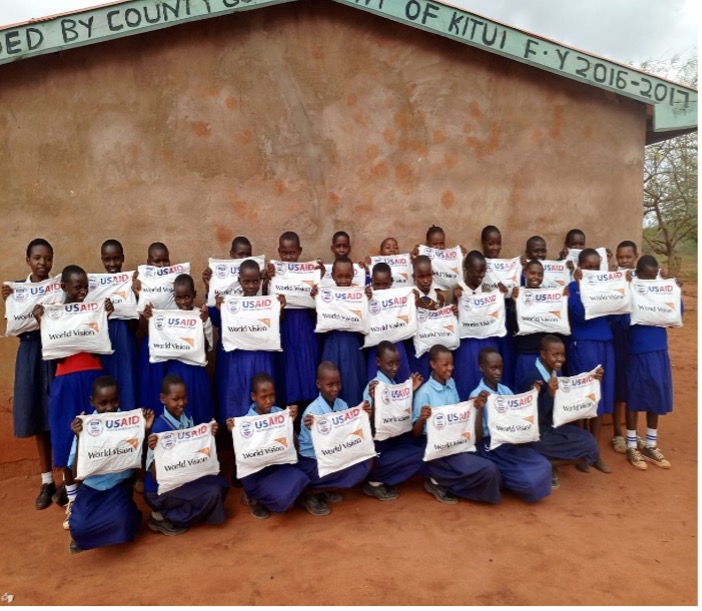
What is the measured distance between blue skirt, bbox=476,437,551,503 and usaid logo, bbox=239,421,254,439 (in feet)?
5.94

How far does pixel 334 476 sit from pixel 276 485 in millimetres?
436

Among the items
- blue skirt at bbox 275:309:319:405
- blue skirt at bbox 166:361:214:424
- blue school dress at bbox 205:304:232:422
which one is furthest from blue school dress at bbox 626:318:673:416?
blue skirt at bbox 166:361:214:424

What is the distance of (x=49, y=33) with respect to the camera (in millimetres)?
4316

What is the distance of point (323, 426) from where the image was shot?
362 centimetres

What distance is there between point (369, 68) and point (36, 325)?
3972 millimetres

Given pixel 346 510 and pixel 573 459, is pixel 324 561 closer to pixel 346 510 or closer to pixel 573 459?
pixel 346 510

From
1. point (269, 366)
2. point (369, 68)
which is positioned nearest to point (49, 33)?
point (369, 68)

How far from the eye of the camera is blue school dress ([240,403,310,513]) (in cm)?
368

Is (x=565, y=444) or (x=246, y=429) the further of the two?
(x=565, y=444)

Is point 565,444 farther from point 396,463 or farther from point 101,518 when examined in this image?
point 101,518

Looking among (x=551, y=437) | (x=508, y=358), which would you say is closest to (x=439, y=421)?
(x=551, y=437)

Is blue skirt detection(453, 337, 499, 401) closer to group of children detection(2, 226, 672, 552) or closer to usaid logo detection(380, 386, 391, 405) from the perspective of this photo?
group of children detection(2, 226, 672, 552)

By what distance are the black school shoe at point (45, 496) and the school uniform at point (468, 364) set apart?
3564 mm

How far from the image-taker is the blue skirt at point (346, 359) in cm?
431
